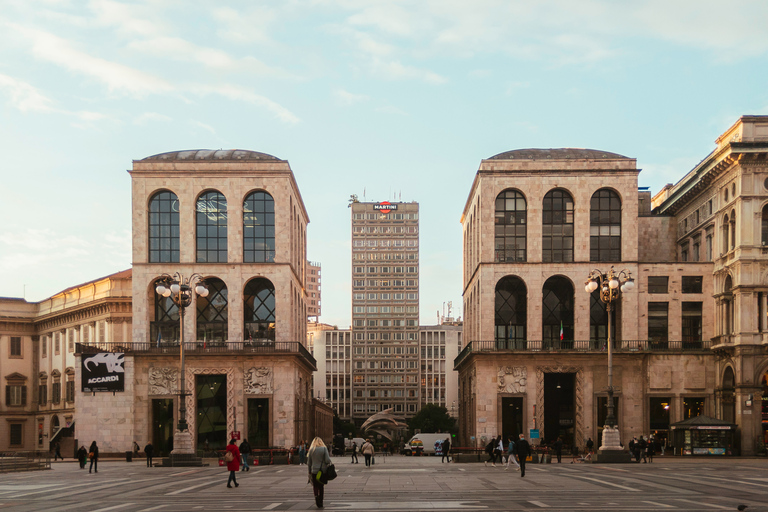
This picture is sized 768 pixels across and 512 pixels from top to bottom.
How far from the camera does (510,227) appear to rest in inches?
2746

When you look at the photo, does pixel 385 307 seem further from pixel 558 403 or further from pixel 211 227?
pixel 558 403

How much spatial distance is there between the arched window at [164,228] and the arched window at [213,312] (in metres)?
3.58

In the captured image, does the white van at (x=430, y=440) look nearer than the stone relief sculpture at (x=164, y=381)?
No

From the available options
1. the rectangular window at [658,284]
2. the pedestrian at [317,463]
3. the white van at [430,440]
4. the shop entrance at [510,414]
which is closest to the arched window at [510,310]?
the shop entrance at [510,414]

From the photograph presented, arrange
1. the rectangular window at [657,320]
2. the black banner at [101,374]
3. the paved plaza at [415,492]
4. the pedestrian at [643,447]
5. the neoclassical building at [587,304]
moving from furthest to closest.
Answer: the rectangular window at [657,320] → the black banner at [101,374] → the neoclassical building at [587,304] → the pedestrian at [643,447] → the paved plaza at [415,492]

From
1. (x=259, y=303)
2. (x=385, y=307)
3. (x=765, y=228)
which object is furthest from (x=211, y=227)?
(x=385, y=307)

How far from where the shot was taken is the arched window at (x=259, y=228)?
70.4 metres

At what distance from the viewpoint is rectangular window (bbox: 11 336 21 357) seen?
95.6m

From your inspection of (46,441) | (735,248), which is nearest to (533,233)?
(735,248)

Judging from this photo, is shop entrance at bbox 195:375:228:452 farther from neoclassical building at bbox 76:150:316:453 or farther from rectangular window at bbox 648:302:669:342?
rectangular window at bbox 648:302:669:342

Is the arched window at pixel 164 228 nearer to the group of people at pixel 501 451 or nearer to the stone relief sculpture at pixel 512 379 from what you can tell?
the stone relief sculpture at pixel 512 379

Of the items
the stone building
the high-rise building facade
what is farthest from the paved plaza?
the high-rise building facade

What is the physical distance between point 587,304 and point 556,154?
41.3 ft

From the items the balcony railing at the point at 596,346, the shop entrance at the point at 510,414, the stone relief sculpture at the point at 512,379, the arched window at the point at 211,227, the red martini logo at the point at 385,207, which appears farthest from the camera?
the red martini logo at the point at 385,207
